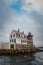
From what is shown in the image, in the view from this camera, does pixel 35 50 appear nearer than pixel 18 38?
No

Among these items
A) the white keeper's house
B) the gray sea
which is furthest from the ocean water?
the white keeper's house

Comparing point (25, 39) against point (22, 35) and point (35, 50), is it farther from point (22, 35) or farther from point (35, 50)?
point (35, 50)

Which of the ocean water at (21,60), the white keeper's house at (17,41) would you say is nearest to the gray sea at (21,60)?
the ocean water at (21,60)

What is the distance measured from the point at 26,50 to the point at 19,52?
139 cm

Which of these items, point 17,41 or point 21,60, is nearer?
point 21,60

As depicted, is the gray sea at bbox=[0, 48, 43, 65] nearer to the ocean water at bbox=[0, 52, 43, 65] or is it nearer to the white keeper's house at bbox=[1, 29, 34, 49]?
the ocean water at bbox=[0, 52, 43, 65]

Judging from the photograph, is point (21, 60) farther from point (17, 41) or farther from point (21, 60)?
point (17, 41)

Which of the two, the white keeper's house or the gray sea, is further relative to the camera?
the white keeper's house

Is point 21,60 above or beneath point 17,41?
beneath

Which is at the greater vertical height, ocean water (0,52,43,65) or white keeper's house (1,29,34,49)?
white keeper's house (1,29,34,49)

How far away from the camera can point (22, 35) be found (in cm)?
1786

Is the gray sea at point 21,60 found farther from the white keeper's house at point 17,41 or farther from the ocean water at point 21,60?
the white keeper's house at point 17,41

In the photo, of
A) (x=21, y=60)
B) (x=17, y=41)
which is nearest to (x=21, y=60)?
(x=21, y=60)

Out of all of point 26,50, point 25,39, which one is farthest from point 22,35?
point 26,50
